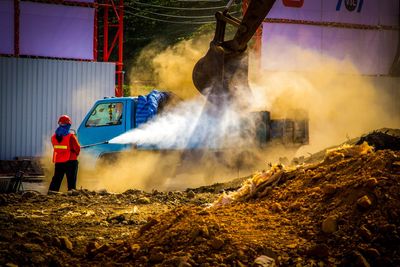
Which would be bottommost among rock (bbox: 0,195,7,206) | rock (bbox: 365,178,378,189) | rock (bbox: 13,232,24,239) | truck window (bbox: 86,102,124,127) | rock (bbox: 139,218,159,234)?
rock (bbox: 0,195,7,206)

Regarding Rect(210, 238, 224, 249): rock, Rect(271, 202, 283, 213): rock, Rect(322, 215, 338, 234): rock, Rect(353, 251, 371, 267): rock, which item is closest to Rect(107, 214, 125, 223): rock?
Rect(271, 202, 283, 213): rock

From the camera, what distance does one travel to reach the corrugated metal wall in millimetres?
21031

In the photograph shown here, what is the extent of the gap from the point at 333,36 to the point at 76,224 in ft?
69.2

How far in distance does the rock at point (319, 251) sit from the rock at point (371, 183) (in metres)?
1.10

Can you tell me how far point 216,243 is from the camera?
5824 mm

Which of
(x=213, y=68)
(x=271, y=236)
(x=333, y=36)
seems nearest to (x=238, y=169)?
(x=213, y=68)

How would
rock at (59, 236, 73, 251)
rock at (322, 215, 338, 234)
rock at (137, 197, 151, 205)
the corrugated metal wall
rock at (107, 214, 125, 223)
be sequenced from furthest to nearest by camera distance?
the corrugated metal wall → rock at (137, 197, 151, 205) → rock at (107, 214, 125, 223) → rock at (59, 236, 73, 251) → rock at (322, 215, 338, 234)

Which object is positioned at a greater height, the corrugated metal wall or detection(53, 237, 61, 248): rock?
the corrugated metal wall

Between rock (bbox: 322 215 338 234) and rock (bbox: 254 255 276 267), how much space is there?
0.80 metres

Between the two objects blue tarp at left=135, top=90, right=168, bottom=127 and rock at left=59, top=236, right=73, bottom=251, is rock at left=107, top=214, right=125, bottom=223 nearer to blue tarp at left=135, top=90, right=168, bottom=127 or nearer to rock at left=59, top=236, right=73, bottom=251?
rock at left=59, top=236, right=73, bottom=251

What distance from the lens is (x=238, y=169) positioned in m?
15.2

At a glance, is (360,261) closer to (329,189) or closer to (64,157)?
(329,189)

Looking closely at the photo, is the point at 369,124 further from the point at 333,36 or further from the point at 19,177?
the point at 19,177

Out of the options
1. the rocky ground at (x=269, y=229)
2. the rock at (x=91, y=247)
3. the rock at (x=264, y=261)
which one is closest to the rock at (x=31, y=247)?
the rocky ground at (x=269, y=229)
